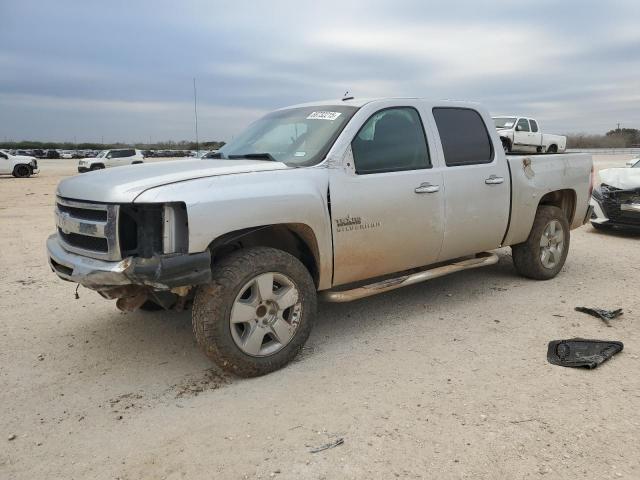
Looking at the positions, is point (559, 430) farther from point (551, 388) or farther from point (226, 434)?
point (226, 434)

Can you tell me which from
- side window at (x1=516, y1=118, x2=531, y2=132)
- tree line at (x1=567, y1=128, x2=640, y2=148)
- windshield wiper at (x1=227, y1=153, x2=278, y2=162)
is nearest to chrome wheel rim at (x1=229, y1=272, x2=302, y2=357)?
windshield wiper at (x1=227, y1=153, x2=278, y2=162)

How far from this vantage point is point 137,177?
3.49 metres

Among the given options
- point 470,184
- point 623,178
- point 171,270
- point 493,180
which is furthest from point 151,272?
point 623,178

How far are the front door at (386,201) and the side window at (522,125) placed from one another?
22.0 meters

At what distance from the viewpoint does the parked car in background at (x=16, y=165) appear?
2573 cm

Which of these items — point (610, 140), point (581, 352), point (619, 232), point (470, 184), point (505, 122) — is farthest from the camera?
point (610, 140)

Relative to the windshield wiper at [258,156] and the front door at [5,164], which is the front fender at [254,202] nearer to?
the windshield wiper at [258,156]

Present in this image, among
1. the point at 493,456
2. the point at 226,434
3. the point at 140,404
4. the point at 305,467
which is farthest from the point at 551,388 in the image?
the point at 140,404

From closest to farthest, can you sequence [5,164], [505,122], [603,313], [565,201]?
[603,313] < [565,201] < [505,122] < [5,164]

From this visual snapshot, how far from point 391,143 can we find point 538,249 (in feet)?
8.01

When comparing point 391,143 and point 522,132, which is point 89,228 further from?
point 522,132

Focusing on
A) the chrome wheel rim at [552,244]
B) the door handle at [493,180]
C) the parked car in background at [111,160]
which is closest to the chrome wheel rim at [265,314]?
the door handle at [493,180]

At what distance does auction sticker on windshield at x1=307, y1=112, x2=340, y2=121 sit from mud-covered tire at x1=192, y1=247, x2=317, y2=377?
4.31 ft

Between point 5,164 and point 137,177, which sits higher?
point 5,164
